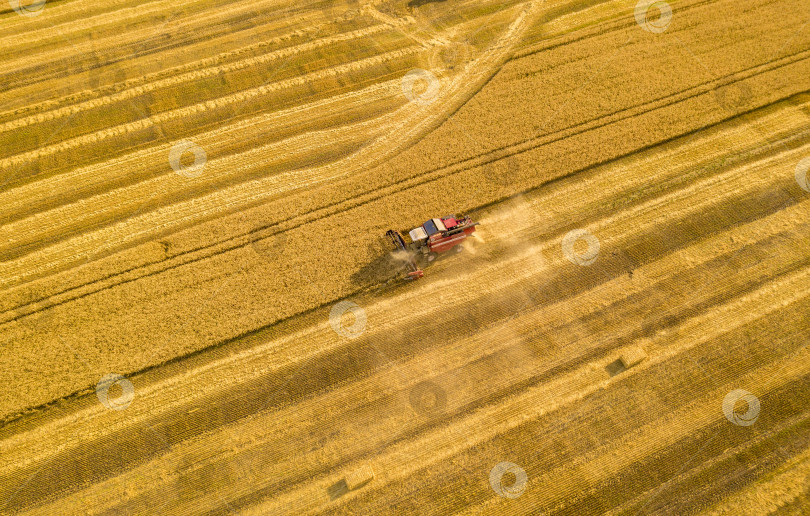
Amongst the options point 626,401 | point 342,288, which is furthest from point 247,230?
point 626,401

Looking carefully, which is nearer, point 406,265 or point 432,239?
point 432,239

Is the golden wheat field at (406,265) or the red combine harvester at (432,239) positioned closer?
the golden wheat field at (406,265)

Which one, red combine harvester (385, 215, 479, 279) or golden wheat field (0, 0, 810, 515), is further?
red combine harvester (385, 215, 479, 279)
